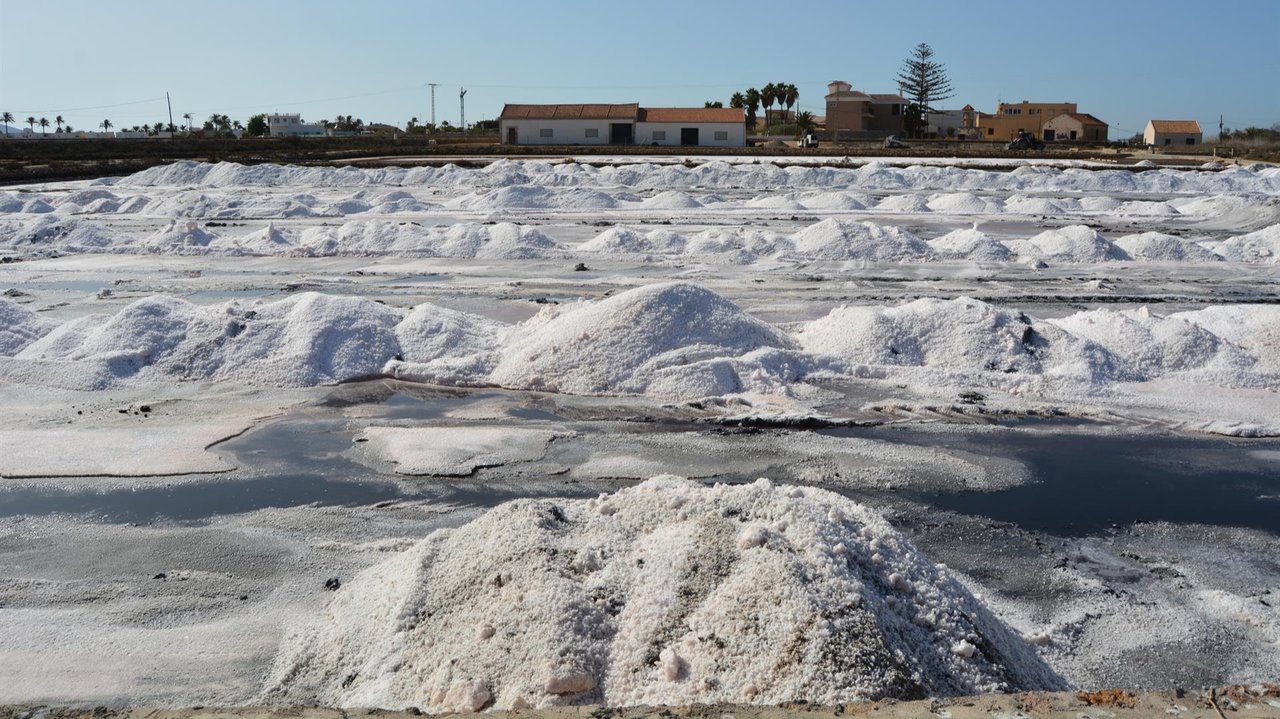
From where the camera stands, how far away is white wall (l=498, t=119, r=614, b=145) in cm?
4822

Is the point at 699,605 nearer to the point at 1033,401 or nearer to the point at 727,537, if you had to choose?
the point at 727,537

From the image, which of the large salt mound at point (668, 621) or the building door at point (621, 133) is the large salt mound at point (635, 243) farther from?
the building door at point (621, 133)

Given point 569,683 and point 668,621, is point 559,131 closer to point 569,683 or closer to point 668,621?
point 668,621

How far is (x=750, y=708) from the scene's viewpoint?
114 inches

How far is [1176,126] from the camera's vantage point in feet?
184

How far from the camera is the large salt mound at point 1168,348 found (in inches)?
313

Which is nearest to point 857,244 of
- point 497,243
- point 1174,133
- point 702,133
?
point 497,243

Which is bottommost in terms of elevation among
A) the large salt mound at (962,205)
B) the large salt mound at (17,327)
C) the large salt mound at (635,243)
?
the large salt mound at (17,327)

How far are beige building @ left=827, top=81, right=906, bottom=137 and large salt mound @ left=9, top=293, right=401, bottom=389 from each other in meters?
49.4

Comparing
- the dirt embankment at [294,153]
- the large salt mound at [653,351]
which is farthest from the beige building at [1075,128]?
the large salt mound at [653,351]

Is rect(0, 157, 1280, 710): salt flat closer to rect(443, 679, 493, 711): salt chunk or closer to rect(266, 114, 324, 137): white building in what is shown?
rect(443, 679, 493, 711): salt chunk

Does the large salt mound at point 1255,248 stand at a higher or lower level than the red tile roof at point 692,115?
lower

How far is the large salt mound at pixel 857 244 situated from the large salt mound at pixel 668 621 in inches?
423

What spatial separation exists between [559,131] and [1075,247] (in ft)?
120
